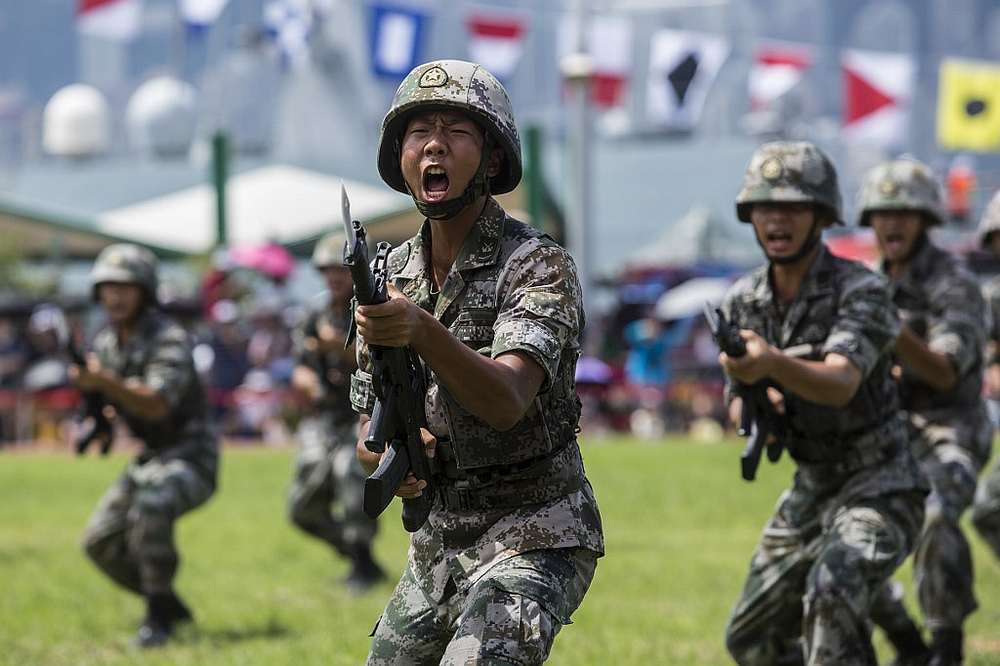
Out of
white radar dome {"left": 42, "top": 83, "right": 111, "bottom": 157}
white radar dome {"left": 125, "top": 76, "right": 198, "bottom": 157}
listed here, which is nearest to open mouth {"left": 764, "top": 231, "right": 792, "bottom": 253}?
white radar dome {"left": 42, "top": 83, "right": 111, "bottom": 157}

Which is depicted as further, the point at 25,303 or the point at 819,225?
the point at 25,303

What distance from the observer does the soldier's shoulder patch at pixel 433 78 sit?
5.39 m

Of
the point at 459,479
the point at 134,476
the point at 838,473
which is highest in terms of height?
the point at 459,479

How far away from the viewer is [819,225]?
25.0 feet

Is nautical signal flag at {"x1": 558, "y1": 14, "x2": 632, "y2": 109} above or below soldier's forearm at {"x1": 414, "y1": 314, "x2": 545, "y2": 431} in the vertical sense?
below

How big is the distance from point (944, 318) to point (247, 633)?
4.52m

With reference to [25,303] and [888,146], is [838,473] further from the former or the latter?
[888,146]

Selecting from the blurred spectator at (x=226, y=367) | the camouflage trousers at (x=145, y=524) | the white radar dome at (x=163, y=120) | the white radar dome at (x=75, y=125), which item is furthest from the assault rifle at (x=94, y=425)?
the white radar dome at (x=163, y=120)

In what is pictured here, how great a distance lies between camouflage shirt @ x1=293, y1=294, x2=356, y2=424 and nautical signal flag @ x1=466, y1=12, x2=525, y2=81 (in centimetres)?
2281

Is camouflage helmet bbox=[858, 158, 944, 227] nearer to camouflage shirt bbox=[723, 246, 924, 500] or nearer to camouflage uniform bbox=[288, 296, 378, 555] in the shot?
camouflage shirt bbox=[723, 246, 924, 500]

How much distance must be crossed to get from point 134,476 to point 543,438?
6.01 metres

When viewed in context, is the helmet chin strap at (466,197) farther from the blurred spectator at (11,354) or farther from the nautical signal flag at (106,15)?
the nautical signal flag at (106,15)

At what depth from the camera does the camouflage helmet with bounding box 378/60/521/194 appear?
211 inches

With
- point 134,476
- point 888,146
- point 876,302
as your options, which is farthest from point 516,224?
point 888,146
